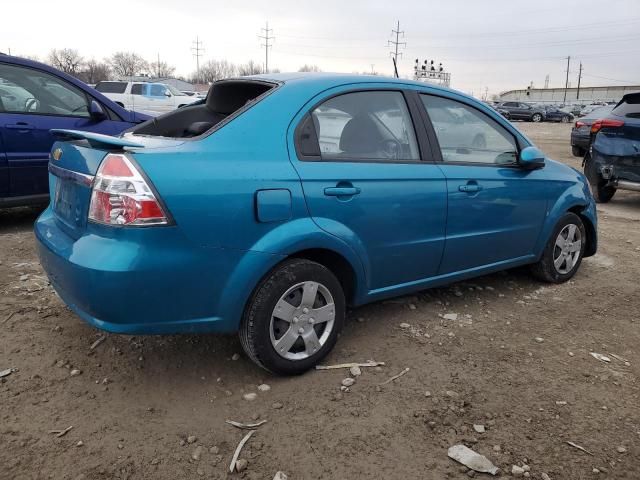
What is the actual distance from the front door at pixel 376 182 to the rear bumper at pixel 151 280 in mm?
514

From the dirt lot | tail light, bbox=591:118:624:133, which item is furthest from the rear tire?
the dirt lot

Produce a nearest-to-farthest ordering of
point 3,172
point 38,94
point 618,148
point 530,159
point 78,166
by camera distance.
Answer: point 78,166 < point 530,159 < point 3,172 < point 38,94 < point 618,148

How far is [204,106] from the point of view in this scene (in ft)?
12.4

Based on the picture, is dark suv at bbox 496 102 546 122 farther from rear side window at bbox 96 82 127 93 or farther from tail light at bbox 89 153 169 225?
tail light at bbox 89 153 169 225

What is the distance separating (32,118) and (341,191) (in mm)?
3865

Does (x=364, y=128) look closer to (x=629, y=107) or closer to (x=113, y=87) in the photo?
(x=629, y=107)

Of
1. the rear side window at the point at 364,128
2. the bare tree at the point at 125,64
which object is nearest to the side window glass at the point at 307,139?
the rear side window at the point at 364,128

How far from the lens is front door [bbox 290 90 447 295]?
9.15 feet

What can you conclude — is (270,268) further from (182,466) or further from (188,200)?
(182,466)

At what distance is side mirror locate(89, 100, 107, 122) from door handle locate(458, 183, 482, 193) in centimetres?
397

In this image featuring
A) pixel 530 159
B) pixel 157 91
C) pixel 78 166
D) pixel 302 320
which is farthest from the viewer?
pixel 157 91

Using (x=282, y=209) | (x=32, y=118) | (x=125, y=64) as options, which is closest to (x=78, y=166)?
(x=282, y=209)

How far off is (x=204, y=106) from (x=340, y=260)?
1.63 metres

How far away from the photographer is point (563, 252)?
4418 mm
